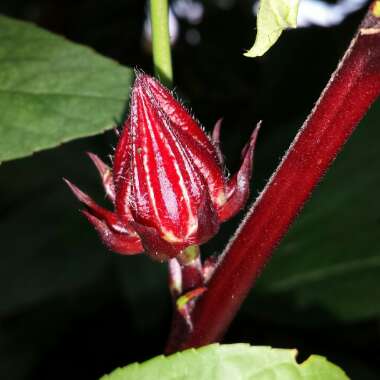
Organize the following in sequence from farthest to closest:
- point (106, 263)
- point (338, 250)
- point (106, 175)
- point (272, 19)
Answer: point (106, 263)
point (338, 250)
point (106, 175)
point (272, 19)

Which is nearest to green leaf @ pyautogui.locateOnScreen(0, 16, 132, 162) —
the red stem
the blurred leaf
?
the red stem

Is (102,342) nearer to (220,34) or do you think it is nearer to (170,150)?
(170,150)

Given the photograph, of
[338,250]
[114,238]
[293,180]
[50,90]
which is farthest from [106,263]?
[293,180]

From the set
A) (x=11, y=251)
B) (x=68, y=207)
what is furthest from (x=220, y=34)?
(x=11, y=251)

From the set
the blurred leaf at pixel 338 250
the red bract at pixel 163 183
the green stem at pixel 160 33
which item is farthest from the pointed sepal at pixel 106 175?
the blurred leaf at pixel 338 250

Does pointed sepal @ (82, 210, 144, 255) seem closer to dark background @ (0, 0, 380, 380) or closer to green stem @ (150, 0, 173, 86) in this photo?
green stem @ (150, 0, 173, 86)

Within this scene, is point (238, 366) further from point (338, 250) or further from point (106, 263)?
point (106, 263)

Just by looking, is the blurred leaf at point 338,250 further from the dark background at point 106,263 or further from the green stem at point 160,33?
the green stem at point 160,33
